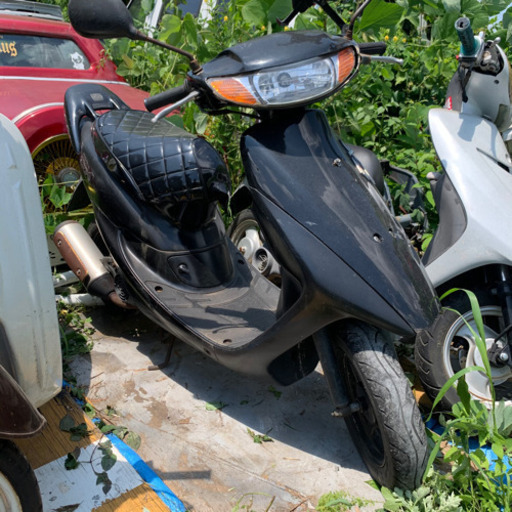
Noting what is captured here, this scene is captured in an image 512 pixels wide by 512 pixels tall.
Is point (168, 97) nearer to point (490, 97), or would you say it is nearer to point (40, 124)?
point (490, 97)

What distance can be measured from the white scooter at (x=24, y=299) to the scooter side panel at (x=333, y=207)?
2.29 feet

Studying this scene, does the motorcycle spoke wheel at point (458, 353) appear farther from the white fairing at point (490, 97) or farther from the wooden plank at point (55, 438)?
the wooden plank at point (55, 438)

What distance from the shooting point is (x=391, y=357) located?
177 centimetres

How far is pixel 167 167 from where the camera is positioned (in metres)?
2.43

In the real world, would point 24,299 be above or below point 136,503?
above

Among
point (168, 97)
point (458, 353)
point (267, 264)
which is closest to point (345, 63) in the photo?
point (168, 97)

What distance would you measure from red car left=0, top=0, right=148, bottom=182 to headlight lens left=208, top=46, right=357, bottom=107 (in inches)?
81.3

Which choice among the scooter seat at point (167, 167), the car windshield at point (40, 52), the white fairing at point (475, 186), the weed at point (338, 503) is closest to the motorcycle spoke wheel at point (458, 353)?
the white fairing at point (475, 186)

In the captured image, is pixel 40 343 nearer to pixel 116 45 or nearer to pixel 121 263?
pixel 121 263

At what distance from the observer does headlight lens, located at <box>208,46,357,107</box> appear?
1.81 metres

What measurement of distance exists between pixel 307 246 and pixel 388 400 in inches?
20.2

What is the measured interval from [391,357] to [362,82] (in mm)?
2303

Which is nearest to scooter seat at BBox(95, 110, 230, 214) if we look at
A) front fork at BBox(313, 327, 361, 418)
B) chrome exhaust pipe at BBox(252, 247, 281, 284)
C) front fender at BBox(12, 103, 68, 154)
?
chrome exhaust pipe at BBox(252, 247, 281, 284)

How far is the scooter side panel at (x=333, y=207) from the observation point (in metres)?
1.73
